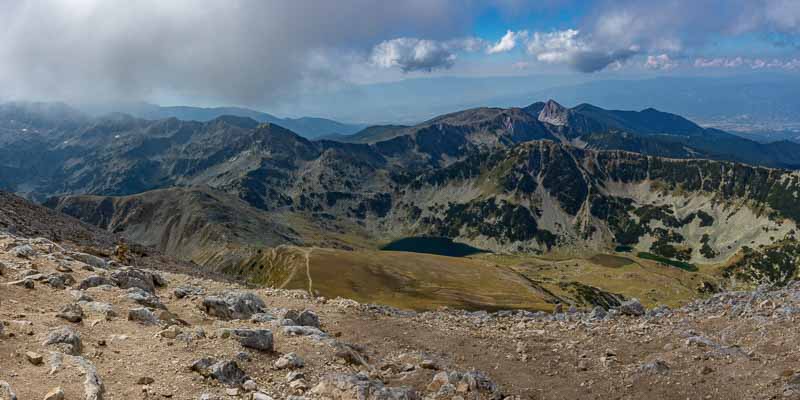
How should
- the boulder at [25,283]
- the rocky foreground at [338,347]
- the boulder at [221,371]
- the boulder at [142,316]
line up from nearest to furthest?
the rocky foreground at [338,347] → the boulder at [221,371] → the boulder at [142,316] → the boulder at [25,283]

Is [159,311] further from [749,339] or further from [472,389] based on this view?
[749,339]

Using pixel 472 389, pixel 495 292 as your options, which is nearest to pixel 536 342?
pixel 472 389

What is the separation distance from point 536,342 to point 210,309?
18.2 metres

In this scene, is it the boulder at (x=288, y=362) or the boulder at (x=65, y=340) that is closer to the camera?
the boulder at (x=65, y=340)

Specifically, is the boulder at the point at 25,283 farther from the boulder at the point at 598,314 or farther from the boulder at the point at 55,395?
the boulder at the point at 598,314

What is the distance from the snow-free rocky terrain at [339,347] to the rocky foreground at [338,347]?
0.25ft

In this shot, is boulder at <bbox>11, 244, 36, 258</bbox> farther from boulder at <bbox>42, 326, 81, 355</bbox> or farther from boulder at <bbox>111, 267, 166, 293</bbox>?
boulder at <bbox>42, 326, 81, 355</bbox>

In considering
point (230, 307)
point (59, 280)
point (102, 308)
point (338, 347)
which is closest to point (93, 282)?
point (59, 280)

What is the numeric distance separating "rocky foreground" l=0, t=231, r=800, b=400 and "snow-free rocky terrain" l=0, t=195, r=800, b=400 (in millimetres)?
76

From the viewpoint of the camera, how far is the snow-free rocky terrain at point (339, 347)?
1526 cm

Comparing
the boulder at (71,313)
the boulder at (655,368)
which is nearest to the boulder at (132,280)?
the boulder at (71,313)

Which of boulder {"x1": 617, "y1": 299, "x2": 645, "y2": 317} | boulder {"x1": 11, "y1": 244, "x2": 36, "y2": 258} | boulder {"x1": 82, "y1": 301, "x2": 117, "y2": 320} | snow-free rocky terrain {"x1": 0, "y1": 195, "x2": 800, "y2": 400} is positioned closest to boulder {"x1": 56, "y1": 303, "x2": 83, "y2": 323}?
snow-free rocky terrain {"x1": 0, "y1": 195, "x2": 800, "y2": 400}

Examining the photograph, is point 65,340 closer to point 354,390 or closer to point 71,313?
point 71,313

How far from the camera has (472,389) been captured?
60.5 feet
